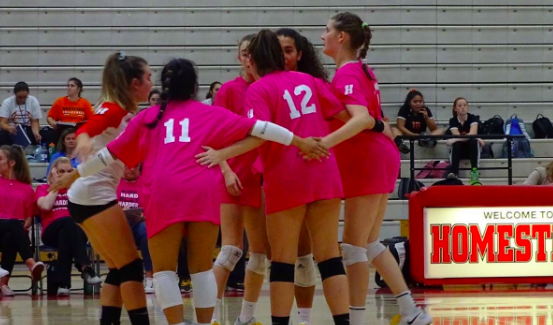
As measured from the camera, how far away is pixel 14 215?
7902 mm

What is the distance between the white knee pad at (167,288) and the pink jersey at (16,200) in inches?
170

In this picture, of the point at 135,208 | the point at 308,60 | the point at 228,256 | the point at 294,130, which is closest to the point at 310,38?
the point at 135,208

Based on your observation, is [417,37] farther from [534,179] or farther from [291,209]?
[291,209]

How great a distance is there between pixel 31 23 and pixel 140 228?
666 cm

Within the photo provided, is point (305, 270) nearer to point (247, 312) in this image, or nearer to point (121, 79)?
point (247, 312)

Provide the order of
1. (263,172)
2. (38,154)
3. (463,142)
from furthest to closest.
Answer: (38,154) < (463,142) < (263,172)

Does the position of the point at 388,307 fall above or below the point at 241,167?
below

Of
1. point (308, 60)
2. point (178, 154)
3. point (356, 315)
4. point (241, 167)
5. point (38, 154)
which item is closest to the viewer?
point (178, 154)

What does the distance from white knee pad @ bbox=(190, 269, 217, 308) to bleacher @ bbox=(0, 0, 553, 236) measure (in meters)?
9.17

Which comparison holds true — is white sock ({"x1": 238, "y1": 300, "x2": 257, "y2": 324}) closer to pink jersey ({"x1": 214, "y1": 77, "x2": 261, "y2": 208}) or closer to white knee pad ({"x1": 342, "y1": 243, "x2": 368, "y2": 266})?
pink jersey ({"x1": 214, "y1": 77, "x2": 261, "y2": 208})

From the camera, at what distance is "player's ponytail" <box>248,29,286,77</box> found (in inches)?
168

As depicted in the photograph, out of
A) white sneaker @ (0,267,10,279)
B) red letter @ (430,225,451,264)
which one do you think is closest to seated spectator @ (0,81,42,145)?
white sneaker @ (0,267,10,279)

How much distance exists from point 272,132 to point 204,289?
0.80 meters

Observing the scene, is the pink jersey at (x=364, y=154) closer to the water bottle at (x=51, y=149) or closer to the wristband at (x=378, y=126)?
the wristband at (x=378, y=126)
